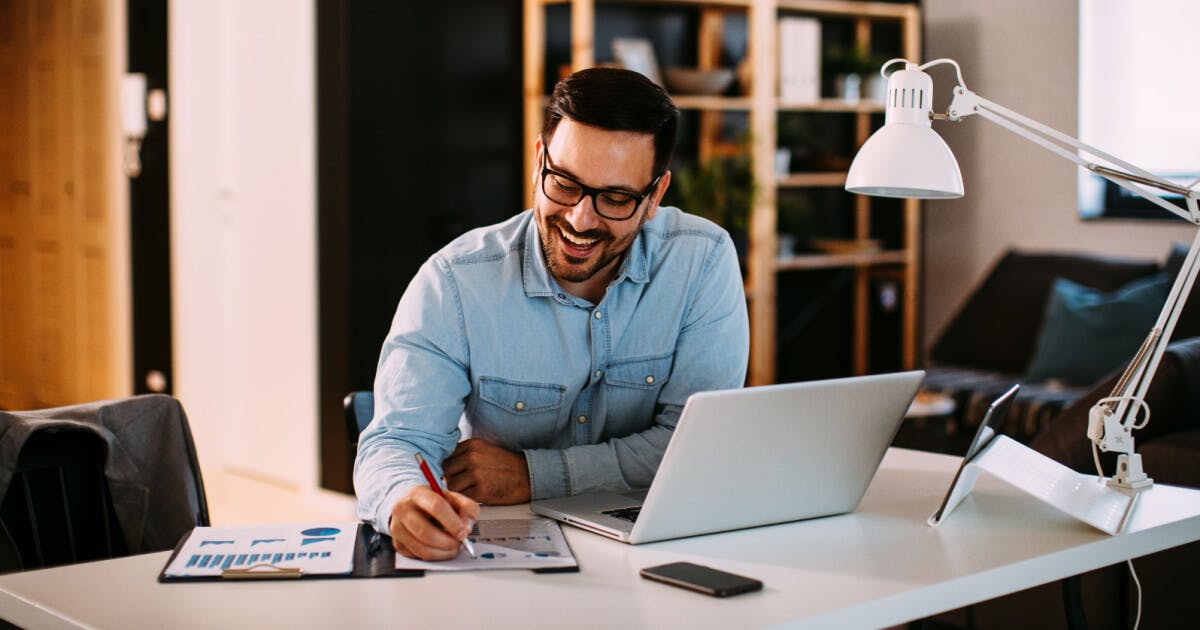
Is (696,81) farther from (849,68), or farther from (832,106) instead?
(849,68)

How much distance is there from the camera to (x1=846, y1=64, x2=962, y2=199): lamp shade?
1744mm

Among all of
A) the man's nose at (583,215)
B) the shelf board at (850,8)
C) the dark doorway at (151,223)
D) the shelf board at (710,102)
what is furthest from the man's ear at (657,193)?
the dark doorway at (151,223)

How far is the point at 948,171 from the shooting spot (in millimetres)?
1770

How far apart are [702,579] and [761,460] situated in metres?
0.23

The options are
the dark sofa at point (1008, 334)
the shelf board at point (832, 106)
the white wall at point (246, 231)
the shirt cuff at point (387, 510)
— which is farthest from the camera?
the shelf board at point (832, 106)

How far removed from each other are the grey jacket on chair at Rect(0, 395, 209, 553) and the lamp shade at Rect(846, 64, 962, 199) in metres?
1.04

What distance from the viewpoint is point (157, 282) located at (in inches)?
217

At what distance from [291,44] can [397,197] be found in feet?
2.49

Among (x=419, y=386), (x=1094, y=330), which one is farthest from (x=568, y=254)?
(x=1094, y=330)

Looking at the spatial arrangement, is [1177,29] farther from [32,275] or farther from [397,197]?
[32,275]

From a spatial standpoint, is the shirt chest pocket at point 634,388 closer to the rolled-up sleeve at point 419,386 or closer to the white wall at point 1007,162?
the rolled-up sleeve at point 419,386

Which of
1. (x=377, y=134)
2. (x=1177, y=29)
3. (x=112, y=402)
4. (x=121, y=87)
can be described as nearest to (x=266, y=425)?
(x=377, y=134)

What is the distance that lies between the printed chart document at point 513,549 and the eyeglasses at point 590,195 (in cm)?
46

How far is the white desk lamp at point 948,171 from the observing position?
175cm
